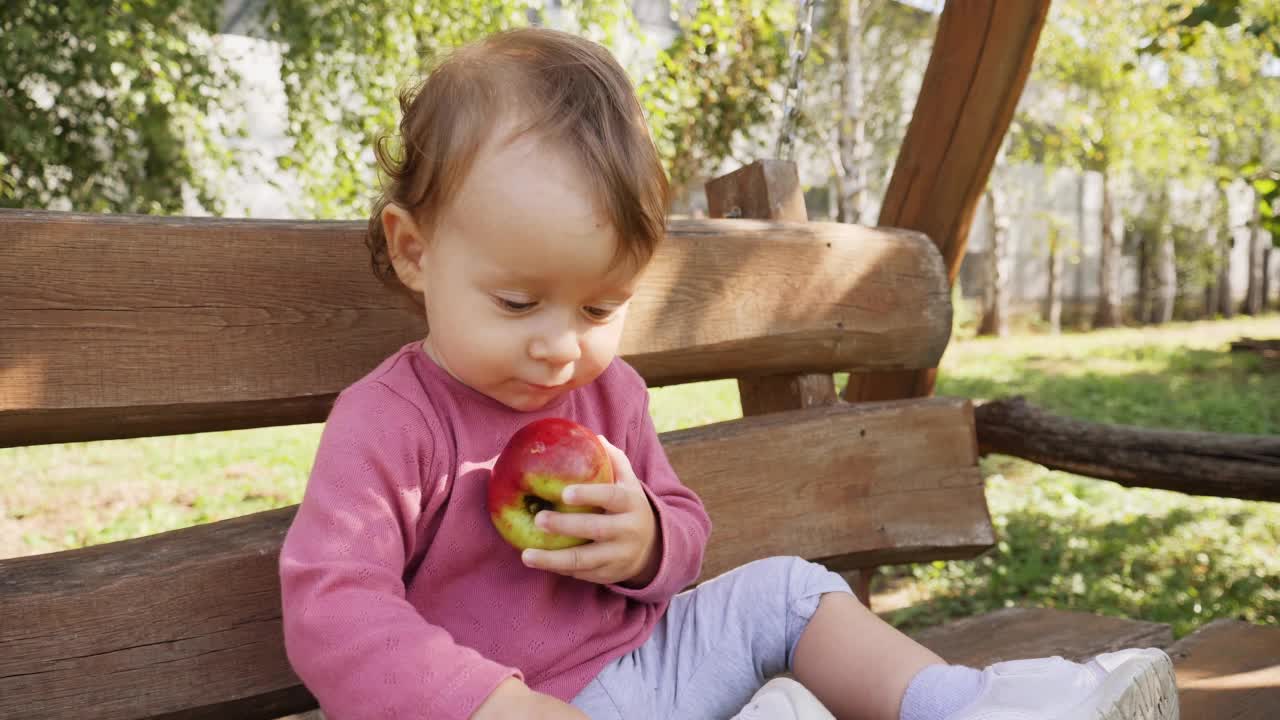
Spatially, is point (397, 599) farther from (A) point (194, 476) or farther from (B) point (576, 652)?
(A) point (194, 476)

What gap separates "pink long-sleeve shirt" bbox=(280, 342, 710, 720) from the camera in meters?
1.19

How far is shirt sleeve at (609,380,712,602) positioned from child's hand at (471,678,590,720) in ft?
1.00

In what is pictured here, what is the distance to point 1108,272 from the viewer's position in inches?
678

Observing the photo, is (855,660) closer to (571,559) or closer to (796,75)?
(571,559)

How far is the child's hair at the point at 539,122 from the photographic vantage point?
1326 millimetres

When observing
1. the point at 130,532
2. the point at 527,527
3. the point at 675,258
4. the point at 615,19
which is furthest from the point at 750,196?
the point at 615,19

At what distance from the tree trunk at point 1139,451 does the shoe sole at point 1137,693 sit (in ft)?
5.36

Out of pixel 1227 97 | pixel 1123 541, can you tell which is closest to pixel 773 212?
pixel 1123 541

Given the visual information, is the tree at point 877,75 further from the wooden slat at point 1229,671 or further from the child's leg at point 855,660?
the child's leg at point 855,660

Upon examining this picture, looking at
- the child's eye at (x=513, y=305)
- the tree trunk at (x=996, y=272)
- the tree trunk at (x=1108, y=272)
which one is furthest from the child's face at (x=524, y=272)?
the tree trunk at (x=1108, y=272)

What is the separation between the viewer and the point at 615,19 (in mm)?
6891

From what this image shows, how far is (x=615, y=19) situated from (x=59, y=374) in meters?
5.89

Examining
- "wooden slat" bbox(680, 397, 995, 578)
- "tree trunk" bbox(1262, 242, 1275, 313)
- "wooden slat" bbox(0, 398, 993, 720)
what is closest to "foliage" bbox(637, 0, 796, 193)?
"wooden slat" bbox(680, 397, 995, 578)

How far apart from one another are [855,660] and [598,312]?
0.60 m
